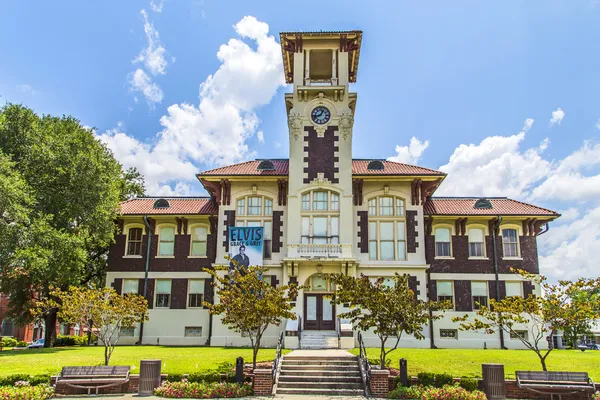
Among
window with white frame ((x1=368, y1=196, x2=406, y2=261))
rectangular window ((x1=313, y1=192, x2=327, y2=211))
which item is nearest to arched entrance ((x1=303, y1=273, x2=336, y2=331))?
window with white frame ((x1=368, y1=196, x2=406, y2=261))

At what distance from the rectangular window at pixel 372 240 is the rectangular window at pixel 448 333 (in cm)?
577

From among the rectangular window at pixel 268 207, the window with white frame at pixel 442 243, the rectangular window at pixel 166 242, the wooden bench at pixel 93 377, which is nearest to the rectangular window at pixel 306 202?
the rectangular window at pixel 268 207

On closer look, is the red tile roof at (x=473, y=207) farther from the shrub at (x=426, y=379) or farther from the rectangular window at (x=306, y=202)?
the shrub at (x=426, y=379)

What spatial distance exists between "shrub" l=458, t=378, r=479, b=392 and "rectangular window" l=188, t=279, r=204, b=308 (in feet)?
61.4

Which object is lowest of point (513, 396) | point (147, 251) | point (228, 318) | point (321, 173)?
point (513, 396)

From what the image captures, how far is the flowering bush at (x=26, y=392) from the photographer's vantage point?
1548 cm

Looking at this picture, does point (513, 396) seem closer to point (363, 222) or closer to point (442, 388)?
point (442, 388)

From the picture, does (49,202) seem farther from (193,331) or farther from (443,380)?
(443,380)

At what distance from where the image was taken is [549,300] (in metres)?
17.2

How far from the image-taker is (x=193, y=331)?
103 feet

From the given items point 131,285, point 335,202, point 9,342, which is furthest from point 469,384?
point 9,342

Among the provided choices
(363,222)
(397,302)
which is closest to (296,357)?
(397,302)

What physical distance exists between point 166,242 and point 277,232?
7.36m

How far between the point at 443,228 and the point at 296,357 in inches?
615
